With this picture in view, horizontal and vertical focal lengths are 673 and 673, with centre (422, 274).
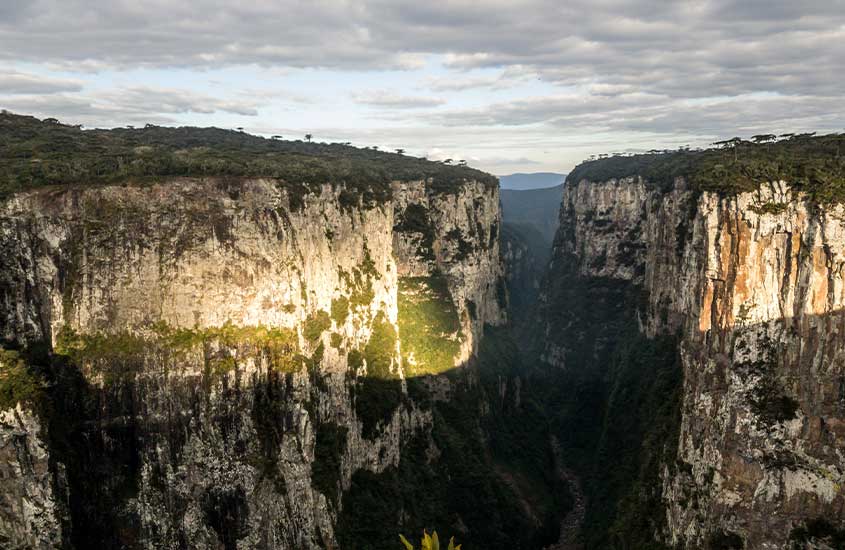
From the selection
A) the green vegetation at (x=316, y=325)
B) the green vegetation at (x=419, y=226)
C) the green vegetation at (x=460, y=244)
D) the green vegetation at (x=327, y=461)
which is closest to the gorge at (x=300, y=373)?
the green vegetation at (x=327, y=461)

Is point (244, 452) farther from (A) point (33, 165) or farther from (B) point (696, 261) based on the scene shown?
(B) point (696, 261)

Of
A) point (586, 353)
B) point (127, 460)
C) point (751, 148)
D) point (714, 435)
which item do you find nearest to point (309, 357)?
point (127, 460)

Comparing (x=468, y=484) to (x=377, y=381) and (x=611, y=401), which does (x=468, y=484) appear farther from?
(x=611, y=401)

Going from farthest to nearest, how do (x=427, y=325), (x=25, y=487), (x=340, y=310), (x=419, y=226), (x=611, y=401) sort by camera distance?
(x=419, y=226), (x=611, y=401), (x=427, y=325), (x=340, y=310), (x=25, y=487)

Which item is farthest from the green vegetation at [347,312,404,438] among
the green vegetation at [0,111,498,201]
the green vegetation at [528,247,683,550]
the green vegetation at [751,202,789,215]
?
the green vegetation at [751,202,789,215]

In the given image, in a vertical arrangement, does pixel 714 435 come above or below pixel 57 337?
below

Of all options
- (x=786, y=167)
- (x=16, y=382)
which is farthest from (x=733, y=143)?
(x=16, y=382)

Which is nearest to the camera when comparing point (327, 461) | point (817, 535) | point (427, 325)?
point (817, 535)
